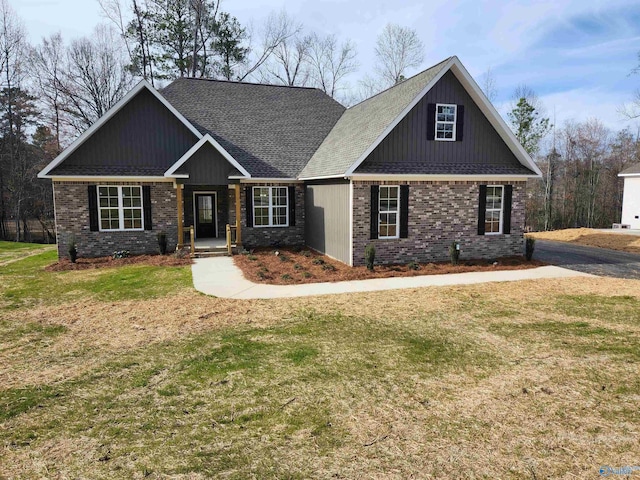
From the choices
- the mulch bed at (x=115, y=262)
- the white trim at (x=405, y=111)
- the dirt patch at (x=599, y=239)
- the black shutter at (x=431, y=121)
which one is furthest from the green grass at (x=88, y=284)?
the dirt patch at (x=599, y=239)

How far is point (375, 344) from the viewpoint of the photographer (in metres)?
7.28

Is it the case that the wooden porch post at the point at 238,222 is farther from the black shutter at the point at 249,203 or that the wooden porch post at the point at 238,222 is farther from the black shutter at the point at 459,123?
the black shutter at the point at 459,123

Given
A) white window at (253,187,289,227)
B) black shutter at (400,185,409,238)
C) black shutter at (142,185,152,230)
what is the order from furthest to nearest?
1. white window at (253,187,289,227)
2. black shutter at (142,185,152,230)
3. black shutter at (400,185,409,238)

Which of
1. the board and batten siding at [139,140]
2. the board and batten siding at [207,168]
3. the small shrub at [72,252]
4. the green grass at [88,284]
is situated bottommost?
the green grass at [88,284]

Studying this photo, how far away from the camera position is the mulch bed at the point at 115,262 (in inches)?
572

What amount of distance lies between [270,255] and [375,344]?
962 cm

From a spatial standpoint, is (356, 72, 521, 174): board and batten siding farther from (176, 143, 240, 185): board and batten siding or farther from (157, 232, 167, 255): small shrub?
(157, 232, 167, 255): small shrub

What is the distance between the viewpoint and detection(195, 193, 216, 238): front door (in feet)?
62.5

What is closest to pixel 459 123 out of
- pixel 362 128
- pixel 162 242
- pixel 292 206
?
pixel 362 128

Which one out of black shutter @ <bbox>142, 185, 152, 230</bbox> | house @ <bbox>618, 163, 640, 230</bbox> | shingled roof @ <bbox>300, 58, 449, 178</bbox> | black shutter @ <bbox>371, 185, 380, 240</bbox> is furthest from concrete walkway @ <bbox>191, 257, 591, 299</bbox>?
house @ <bbox>618, 163, 640, 230</bbox>

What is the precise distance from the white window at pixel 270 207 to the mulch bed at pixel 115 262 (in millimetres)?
3774

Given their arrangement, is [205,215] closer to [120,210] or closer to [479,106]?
[120,210]

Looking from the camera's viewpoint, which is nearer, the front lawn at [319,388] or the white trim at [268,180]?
the front lawn at [319,388]

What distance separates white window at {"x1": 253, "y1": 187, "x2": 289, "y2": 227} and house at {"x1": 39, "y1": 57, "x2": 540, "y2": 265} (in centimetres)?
4
